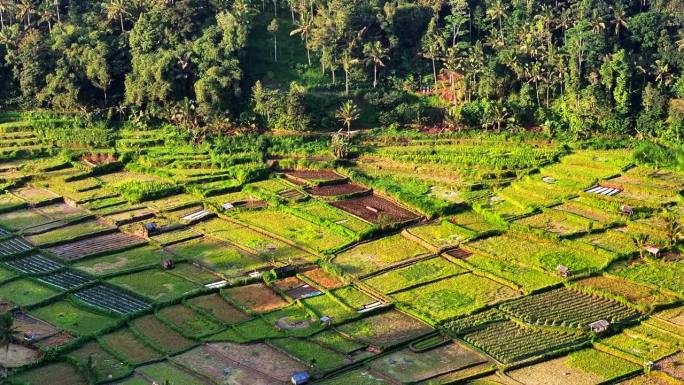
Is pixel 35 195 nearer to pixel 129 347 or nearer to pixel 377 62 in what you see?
pixel 129 347

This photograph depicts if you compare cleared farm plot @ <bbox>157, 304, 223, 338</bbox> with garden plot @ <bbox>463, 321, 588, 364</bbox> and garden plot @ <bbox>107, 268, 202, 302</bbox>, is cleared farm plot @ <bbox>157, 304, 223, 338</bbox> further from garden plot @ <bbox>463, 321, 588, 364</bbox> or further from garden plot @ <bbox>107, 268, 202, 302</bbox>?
garden plot @ <bbox>463, 321, 588, 364</bbox>

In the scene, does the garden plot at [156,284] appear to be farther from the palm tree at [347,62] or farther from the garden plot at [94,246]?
the palm tree at [347,62]

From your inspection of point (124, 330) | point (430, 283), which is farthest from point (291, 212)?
point (124, 330)

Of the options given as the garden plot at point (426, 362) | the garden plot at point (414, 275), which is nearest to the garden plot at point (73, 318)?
the garden plot at point (426, 362)

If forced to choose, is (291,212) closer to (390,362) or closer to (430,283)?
(430,283)

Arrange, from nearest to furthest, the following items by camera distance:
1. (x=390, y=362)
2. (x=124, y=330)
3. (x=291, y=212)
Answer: (x=390, y=362), (x=124, y=330), (x=291, y=212)
